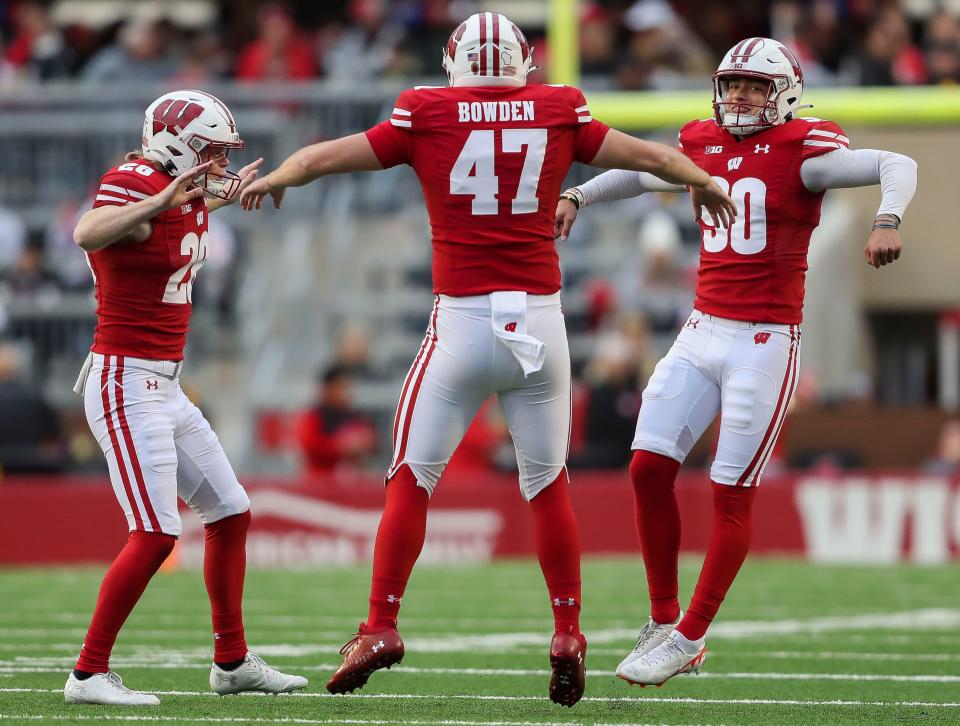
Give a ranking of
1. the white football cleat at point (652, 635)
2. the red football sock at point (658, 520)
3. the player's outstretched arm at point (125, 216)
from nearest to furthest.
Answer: the player's outstretched arm at point (125, 216) < the white football cleat at point (652, 635) < the red football sock at point (658, 520)

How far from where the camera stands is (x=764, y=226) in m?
6.57

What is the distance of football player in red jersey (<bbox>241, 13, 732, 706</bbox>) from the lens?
5.86m

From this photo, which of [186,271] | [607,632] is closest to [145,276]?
[186,271]

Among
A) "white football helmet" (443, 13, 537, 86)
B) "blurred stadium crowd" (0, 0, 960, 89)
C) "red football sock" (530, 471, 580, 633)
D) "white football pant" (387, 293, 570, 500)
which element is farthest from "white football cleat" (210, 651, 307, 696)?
"blurred stadium crowd" (0, 0, 960, 89)

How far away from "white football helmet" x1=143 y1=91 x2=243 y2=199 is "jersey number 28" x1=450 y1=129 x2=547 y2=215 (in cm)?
85

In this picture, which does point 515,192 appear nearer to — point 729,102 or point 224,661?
point 729,102

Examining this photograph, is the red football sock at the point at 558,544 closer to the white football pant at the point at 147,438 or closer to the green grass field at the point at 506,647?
the green grass field at the point at 506,647

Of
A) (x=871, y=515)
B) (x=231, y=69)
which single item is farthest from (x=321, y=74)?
(x=871, y=515)

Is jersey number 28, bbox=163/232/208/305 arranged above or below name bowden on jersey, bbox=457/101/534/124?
below

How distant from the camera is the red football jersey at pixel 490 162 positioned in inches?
231

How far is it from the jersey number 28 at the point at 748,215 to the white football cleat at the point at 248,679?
2.18m

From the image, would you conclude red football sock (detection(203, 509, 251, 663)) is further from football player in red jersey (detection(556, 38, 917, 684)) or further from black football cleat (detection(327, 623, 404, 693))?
football player in red jersey (detection(556, 38, 917, 684))

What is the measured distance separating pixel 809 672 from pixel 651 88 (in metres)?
8.03

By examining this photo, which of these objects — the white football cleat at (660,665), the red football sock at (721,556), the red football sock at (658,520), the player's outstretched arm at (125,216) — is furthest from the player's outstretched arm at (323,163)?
the white football cleat at (660,665)
